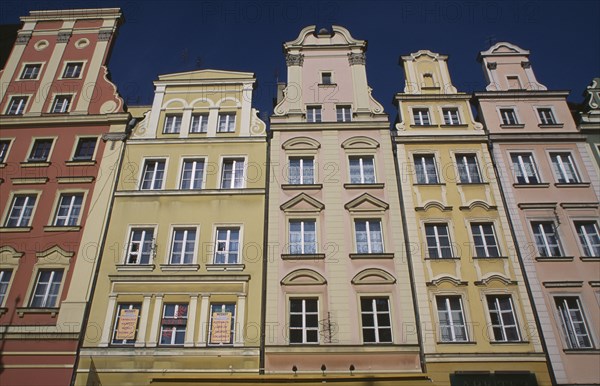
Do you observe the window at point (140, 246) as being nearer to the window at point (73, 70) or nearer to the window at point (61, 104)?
the window at point (61, 104)

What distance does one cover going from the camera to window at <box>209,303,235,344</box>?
1873 centimetres

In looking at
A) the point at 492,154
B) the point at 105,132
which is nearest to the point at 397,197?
the point at 492,154

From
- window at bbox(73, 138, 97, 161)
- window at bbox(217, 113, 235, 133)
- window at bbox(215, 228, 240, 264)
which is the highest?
window at bbox(217, 113, 235, 133)

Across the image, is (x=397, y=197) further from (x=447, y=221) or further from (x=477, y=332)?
(x=477, y=332)

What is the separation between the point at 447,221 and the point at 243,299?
909 centimetres

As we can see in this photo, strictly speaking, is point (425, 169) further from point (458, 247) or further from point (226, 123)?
point (226, 123)

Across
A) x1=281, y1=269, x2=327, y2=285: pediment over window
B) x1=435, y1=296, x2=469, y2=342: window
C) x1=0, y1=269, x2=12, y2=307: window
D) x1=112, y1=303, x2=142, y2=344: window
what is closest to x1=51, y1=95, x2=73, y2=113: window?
x1=0, y1=269, x2=12, y2=307: window

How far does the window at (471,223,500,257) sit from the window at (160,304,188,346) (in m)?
11.9

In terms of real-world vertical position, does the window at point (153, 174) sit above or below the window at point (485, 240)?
above

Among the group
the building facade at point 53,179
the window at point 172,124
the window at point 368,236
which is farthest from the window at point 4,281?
the window at point 368,236

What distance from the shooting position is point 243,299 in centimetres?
1950

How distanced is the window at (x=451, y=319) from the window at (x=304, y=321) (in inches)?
184

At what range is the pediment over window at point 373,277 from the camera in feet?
65.3

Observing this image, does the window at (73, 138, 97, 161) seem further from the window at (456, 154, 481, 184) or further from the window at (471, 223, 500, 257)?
the window at (471, 223, 500, 257)
